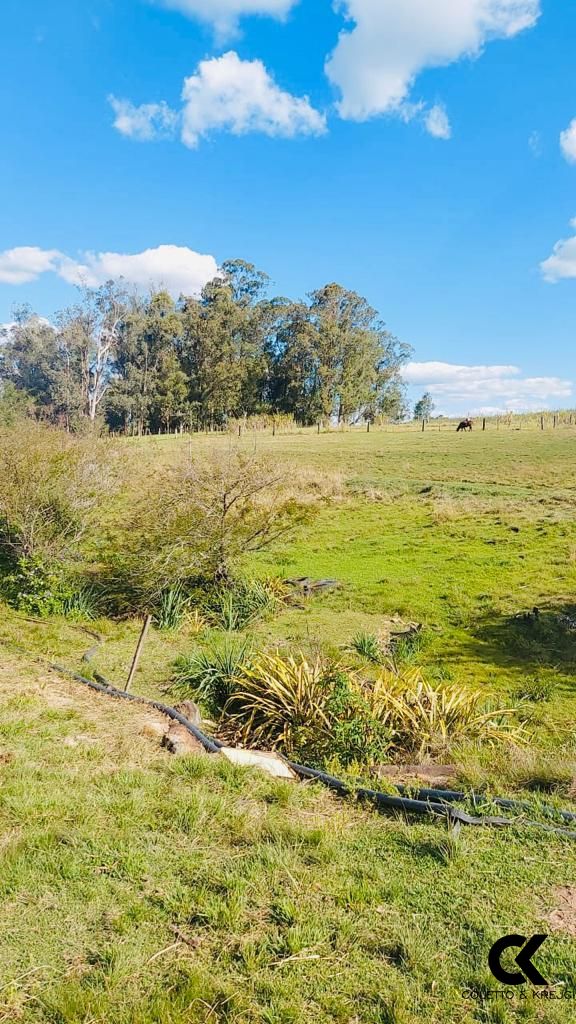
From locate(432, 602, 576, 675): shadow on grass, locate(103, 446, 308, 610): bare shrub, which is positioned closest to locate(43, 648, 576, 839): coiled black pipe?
locate(432, 602, 576, 675): shadow on grass

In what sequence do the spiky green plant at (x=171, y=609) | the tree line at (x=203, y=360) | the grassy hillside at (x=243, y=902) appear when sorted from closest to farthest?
the grassy hillside at (x=243, y=902)
the spiky green plant at (x=171, y=609)
the tree line at (x=203, y=360)

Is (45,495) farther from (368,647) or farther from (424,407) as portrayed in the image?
(424,407)

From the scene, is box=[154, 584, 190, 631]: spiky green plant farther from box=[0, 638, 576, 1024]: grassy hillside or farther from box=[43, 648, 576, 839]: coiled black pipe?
box=[0, 638, 576, 1024]: grassy hillside

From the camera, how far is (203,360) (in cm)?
5122

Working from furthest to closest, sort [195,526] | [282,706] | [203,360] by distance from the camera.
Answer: [203,360], [195,526], [282,706]

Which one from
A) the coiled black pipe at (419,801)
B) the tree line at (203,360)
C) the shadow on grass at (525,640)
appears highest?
Result: the tree line at (203,360)

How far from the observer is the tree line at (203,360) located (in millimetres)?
48781

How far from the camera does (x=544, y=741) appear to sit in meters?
5.27

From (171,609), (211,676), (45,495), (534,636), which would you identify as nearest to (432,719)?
(211,676)

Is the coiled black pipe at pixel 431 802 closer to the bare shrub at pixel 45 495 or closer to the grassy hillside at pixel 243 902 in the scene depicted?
the grassy hillside at pixel 243 902

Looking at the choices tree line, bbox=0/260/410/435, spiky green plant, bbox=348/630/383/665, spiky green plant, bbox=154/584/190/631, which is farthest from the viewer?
tree line, bbox=0/260/410/435

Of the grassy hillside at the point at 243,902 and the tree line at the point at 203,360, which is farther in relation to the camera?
the tree line at the point at 203,360

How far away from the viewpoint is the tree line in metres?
48.8

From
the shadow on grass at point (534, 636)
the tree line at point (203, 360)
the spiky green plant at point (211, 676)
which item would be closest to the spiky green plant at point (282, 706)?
the spiky green plant at point (211, 676)
